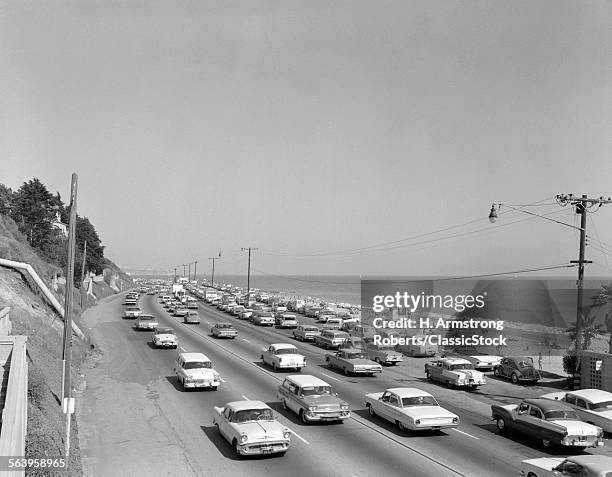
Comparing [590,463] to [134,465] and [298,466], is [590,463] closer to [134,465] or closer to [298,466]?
[298,466]

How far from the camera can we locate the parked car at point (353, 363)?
102 feet

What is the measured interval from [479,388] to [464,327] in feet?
89.0

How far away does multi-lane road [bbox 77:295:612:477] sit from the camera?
1547 cm

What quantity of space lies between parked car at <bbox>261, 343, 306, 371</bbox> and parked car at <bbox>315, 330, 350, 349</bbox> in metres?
9.04

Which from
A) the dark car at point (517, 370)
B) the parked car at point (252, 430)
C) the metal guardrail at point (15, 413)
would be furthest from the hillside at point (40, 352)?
the dark car at point (517, 370)

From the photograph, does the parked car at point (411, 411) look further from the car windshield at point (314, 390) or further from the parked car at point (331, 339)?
the parked car at point (331, 339)

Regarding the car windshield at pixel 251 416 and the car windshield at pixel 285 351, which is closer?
the car windshield at pixel 251 416

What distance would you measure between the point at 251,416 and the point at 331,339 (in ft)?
84.0

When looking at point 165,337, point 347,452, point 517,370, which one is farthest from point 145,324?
point 347,452

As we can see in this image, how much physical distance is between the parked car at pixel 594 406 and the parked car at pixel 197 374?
51.1 ft

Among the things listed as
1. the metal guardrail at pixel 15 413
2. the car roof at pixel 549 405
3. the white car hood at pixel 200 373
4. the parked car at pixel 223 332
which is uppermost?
the metal guardrail at pixel 15 413

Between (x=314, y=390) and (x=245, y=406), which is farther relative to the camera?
(x=314, y=390)

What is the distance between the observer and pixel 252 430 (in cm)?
1627

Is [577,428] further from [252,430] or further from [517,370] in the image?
[517,370]
